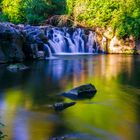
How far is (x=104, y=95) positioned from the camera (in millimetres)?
14688

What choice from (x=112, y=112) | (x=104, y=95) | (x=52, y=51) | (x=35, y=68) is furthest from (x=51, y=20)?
(x=112, y=112)

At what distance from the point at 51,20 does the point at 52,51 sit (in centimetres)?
907

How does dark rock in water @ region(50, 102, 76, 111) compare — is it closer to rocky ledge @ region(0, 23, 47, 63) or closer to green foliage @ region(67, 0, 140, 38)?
rocky ledge @ region(0, 23, 47, 63)

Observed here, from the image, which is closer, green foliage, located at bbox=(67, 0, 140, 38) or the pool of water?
the pool of water

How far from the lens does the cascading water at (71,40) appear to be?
35.0 meters

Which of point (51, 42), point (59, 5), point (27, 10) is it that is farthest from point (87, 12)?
point (51, 42)

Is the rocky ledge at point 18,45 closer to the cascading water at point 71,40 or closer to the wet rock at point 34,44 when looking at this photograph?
the wet rock at point 34,44

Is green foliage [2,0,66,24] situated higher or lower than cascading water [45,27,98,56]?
higher

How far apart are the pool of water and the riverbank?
5.90 m

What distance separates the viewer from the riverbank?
27.2m

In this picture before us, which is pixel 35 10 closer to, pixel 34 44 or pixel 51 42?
pixel 51 42

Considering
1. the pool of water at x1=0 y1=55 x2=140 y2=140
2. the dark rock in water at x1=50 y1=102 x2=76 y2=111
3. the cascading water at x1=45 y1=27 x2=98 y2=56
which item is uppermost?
the cascading water at x1=45 y1=27 x2=98 y2=56

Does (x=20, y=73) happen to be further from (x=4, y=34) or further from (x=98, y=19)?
(x=98, y=19)

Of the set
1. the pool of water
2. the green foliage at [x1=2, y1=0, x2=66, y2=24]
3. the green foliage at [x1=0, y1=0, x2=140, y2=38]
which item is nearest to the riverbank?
the green foliage at [x1=0, y1=0, x2=140, y2=38]
